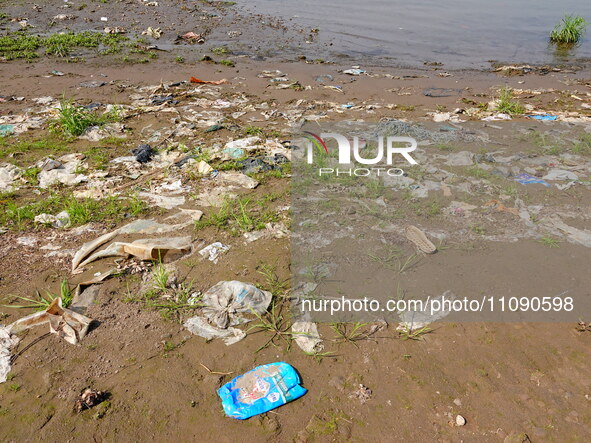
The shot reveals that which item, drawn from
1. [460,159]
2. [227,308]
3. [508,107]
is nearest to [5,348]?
[227,308]

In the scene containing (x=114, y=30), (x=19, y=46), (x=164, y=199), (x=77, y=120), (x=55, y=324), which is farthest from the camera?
(x=114, y=30)

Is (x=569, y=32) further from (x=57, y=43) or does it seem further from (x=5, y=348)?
(x=5, y=348)

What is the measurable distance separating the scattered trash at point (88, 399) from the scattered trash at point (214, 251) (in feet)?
3.58

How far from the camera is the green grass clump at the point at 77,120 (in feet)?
15.0

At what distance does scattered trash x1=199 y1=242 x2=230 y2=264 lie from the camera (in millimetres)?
2941

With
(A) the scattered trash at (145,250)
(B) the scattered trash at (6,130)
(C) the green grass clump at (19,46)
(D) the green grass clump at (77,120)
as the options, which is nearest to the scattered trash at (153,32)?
(C) the green grass clump at (19,46)

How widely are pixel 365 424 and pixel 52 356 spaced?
5.30ft

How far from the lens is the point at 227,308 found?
8.27ft

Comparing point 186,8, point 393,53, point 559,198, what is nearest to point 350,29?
point 393,53

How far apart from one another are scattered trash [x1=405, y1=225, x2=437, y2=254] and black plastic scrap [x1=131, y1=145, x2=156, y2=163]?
2.56 meters

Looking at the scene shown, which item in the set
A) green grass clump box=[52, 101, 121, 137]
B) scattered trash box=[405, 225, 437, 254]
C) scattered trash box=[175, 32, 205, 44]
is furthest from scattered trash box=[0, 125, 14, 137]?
scattered trash box=[175, 32, 205, 44]

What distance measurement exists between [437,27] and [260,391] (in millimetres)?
10977

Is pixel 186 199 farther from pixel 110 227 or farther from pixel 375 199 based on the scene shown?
pixel 375 199

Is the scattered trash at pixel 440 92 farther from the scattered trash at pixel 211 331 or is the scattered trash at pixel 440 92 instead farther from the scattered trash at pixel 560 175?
the scattered trash at pixel 211 331
